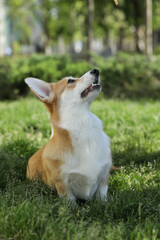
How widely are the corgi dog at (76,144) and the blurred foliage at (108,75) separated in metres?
6.12

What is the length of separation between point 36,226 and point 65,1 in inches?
854

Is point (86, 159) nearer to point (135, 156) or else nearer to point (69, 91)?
point (69, 91)

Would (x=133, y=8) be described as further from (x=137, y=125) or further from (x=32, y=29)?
(x=137, y=125)

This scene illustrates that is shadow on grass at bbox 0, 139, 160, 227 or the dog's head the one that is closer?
shadow on grass at bbox 0, 139, 160, 227

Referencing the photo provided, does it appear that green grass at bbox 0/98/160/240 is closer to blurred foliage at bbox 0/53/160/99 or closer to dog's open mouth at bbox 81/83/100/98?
dog's open mouth at bbox 81/83/100/98

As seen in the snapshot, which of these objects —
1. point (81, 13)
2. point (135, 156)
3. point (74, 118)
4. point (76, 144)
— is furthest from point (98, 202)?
point (81, 13)

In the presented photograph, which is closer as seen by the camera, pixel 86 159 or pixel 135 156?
pixel 86 159

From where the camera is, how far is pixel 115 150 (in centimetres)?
452

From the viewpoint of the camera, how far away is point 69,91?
2.96 m

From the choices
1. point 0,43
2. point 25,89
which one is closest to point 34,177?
point 25,89

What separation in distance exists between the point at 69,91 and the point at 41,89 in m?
0.29

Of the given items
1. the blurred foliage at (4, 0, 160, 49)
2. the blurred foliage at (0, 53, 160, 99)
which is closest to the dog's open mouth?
the blurred foliage at (0, 53, 160, 99)

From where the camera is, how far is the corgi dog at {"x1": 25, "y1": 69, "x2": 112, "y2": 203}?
2807 millimetres

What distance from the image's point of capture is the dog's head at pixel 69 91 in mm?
2869
